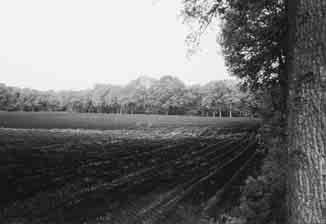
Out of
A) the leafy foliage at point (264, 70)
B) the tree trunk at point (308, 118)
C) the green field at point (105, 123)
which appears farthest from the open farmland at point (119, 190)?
the green field at point (105, 123)

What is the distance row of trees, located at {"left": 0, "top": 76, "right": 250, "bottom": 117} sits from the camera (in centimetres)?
10638

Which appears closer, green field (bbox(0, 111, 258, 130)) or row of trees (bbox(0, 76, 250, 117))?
green field (bbox(0, 111, 258, 130))

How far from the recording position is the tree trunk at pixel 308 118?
7.75ft

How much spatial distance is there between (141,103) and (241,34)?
116 meters

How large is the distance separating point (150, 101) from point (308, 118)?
118116mm

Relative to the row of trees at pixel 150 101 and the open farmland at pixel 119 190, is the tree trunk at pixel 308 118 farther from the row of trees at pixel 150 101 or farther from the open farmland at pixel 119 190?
the row of trees at pixel 150 101

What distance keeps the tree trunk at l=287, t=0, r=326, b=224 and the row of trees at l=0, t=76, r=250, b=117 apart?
9922 cm

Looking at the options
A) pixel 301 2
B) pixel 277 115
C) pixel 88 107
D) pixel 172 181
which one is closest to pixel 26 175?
pixel 172 181

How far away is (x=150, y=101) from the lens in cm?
A: 12012

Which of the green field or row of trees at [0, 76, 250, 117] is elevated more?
row of trees at [0, 76, 250, 117]

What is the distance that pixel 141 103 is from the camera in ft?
402

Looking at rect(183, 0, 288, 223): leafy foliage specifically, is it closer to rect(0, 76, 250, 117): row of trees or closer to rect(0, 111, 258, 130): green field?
rect(0, 111, 258, 130): green field

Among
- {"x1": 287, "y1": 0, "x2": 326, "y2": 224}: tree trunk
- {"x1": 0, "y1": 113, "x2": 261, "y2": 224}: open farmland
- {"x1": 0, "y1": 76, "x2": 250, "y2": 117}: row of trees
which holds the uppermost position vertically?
{"x1": 0, "y1": 76, "x2": 250, "y2": 117}: row of trees

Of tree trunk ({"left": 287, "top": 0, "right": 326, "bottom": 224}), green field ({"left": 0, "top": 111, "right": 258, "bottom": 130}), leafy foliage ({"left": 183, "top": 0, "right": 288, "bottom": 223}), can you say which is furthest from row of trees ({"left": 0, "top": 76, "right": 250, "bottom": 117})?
tree trunk ({"left": 287, "top": 0, "right": 326, "bottom": 224})
